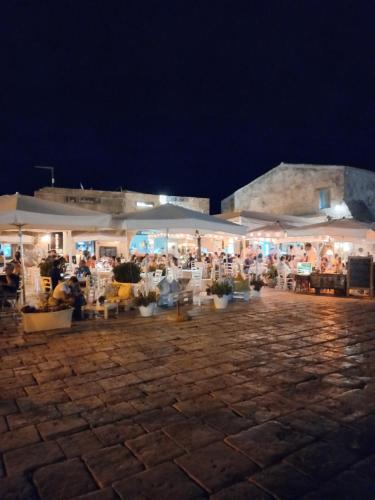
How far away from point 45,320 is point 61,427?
351 centimetres

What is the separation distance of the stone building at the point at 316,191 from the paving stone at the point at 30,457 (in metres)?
18.1

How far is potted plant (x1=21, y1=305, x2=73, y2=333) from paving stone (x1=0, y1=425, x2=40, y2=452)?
11.1 ft

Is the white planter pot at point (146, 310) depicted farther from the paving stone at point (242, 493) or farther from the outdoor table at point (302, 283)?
the outdoor table at point (302, 283)

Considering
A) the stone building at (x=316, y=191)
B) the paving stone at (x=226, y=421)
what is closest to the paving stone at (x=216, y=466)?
the paving stone at (x=226, y=421)

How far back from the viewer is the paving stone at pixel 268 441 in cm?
244

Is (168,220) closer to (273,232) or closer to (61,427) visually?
(61,427)

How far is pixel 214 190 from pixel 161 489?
6045 cm

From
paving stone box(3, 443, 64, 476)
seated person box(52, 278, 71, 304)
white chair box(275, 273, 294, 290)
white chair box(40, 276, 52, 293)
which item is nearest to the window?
white chair box(275, 273, 294, 290)

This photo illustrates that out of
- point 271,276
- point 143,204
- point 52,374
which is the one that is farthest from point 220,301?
point 143,204

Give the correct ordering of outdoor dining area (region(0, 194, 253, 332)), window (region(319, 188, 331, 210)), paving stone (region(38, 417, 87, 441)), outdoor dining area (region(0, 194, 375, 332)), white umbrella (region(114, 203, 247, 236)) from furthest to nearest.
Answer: window (region(319, 188, 331, 210))
white umbrella (region(114, 203, 247, 236))
outdoor dining area (region(0, 194, 375, 332))
outdoor dining area (region(0, 194, 253, 332))
paving stone (region(38, 417, 87, 441))

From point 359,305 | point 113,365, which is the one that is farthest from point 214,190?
point 113,365

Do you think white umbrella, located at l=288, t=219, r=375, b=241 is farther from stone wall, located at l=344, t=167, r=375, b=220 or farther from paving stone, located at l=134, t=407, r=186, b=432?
paving stone, located at l=134, t=407, r=186, b=432

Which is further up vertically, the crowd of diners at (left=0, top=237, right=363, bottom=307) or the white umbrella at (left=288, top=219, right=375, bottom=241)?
the white umbrella at (left=288, top=219, right=375, bottom=241)

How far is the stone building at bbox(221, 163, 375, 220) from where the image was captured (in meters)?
18.3
